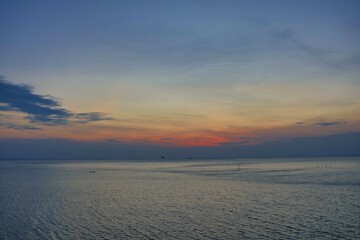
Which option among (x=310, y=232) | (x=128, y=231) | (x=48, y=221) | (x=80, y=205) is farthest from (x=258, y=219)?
(x=80, y=205)

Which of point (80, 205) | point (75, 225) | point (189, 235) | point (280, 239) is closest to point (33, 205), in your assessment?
point (80, 205)

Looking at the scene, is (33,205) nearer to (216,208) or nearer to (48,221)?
(48,221)

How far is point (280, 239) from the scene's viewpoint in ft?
104

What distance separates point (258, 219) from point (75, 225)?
20.8 metres

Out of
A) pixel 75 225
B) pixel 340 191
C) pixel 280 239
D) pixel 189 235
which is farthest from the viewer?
pixel 340 191

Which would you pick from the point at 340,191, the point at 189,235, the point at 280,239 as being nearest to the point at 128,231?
the point at 189,235

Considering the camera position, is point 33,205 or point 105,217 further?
point 33,205

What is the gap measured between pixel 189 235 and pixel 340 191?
43.3 m

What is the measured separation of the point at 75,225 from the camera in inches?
1567

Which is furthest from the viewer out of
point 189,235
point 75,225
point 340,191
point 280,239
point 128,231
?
point 340,191

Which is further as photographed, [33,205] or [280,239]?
[33,205]

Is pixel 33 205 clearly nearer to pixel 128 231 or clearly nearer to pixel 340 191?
pixel 128 231

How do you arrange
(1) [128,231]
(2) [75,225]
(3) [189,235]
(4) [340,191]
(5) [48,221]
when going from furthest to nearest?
(4) [340,191]
(5) [48,221]
(2) [75,225]
(1) [128,231]
(3) [189,235]

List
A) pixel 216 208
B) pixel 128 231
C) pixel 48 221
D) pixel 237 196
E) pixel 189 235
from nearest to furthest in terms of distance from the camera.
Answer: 1. pixel 189 235
2. pixel 128 231
3. pixel 48 221
4. pixel 216 208
5. pixel 237 196
